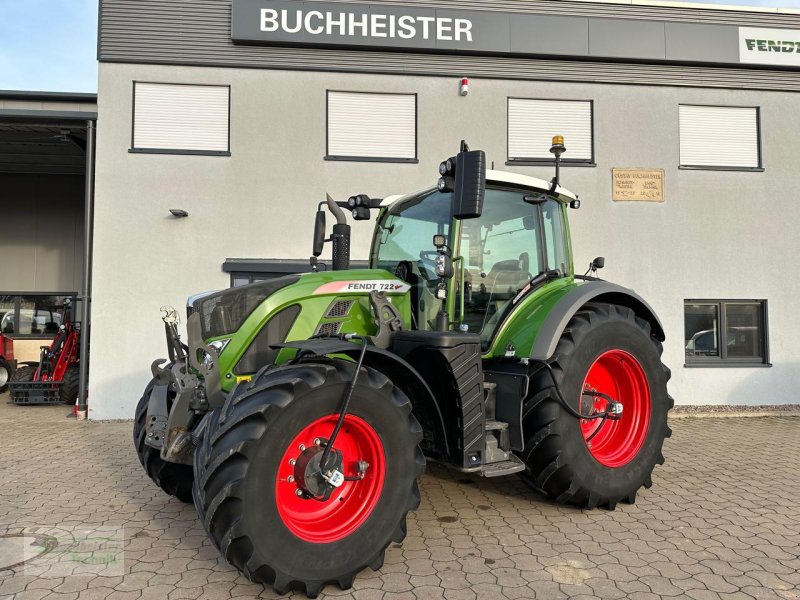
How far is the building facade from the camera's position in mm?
7949

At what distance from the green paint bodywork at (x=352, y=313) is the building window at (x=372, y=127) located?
189 inches

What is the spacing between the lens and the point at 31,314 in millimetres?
12891

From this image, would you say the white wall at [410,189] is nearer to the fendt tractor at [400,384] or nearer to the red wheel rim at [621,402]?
the fendt tractor at [400,384]

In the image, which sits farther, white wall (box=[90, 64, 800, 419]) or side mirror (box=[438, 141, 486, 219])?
white wall (box=[90, 64, 800, 419])

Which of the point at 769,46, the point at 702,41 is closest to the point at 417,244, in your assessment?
the point at 702,41

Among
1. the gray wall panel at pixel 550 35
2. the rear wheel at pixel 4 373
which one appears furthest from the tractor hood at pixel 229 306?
the rear wheel at pixel 4 373

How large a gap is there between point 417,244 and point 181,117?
560 centimetres

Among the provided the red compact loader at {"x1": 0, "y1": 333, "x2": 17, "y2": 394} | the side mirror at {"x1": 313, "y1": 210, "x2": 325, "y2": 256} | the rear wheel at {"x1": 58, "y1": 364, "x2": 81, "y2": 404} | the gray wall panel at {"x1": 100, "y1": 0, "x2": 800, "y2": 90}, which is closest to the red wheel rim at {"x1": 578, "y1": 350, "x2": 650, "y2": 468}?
the side mirror at {"x1": 313, "y1": 210, "x2": 325, "y2": 256}

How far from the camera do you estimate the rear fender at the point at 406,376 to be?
9.99 ft

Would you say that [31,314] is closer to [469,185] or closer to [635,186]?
[635,186]

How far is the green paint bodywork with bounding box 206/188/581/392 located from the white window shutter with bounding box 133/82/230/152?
5354 millimetres

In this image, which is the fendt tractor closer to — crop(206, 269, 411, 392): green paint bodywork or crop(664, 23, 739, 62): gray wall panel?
crop(206, 269, 411, 392): green paint bodywork

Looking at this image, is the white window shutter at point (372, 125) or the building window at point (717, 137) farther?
the building window at point (717, 137)

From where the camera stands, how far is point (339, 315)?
3602 millimetres
